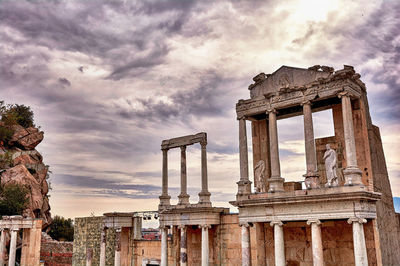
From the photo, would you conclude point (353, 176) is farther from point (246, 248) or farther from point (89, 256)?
point (89, 256)

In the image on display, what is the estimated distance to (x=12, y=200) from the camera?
35594 millimetres

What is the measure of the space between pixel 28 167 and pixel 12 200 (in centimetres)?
778

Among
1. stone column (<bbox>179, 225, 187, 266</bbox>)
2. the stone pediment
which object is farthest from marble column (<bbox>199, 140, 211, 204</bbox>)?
the stone pediment

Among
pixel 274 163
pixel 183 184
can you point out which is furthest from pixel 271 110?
pixel 183 184

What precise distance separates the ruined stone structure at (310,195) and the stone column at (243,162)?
46 millimetres

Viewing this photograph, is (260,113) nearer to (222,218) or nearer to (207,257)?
(222,218)

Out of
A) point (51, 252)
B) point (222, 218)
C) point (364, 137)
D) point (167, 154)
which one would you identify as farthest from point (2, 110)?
point (364, 137)

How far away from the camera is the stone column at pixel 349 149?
1444 cm

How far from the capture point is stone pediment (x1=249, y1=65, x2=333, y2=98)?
1686 centimetres

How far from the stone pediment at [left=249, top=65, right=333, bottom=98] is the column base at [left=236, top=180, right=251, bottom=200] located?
4116 mm

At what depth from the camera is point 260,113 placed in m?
18.5

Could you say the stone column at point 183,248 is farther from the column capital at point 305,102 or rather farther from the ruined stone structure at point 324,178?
the column capital at point 305,102

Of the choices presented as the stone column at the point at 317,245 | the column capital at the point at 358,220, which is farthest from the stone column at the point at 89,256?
the column capital at the point at 358,220

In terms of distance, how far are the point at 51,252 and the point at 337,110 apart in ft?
93.9
